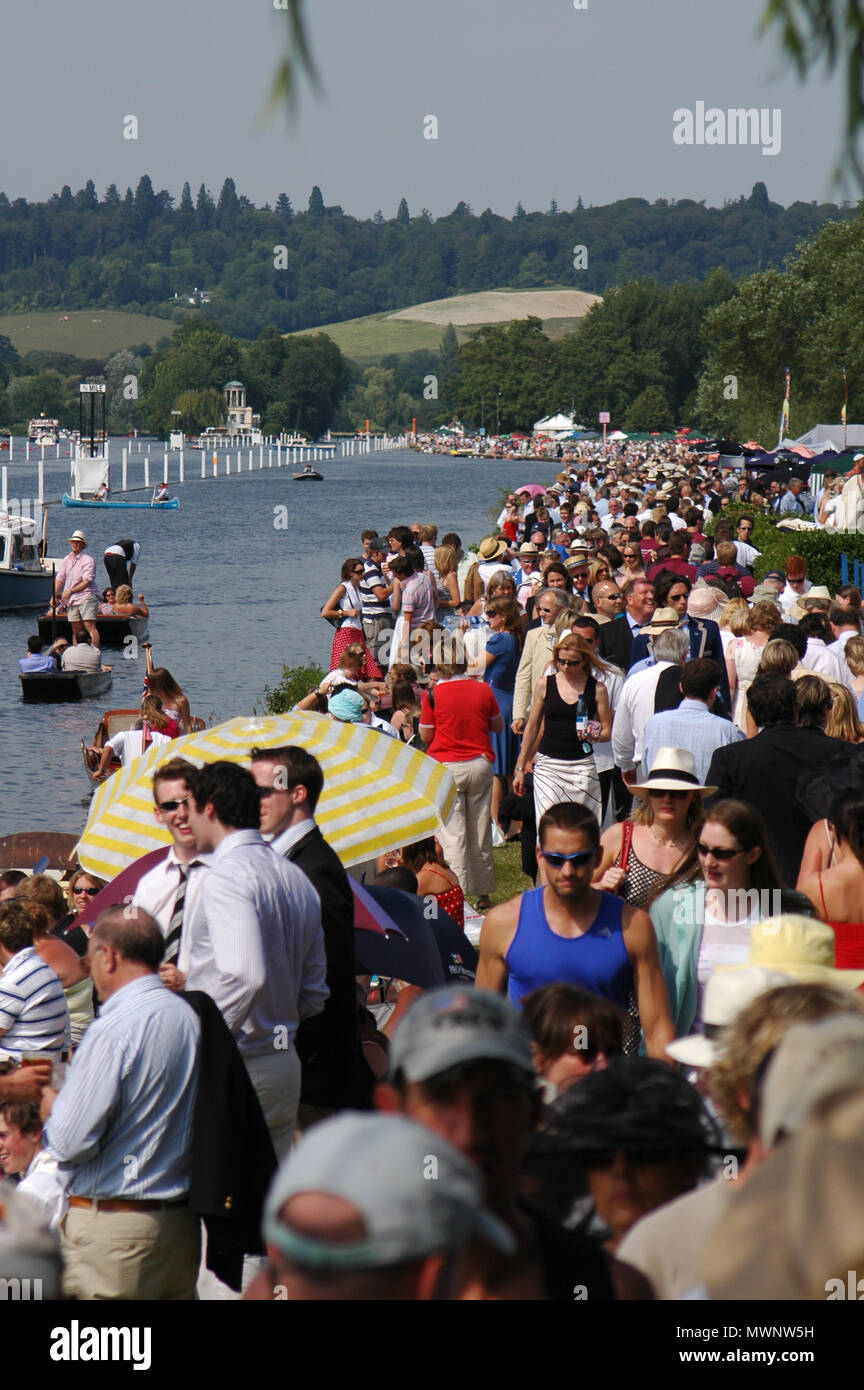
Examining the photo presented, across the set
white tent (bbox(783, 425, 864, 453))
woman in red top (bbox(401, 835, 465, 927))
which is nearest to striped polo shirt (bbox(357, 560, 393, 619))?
woman in red top (bbox(401, 835, 465, 927))

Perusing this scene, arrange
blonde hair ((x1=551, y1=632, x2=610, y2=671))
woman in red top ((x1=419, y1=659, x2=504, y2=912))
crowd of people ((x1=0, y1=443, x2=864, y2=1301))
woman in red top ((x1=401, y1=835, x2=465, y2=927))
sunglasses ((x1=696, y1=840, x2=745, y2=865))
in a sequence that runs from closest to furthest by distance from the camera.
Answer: crowd of people ((x1=0, y1=443, x2=864, y2=1301)), sunglasses ((x1=696, y1=840, x2=745, y2=865)), woman in red top ((x1=401, y1=835, x2=465, y2=927)), blonde hair ((x1=551, y1=632, x2=610, y2=671)), woman in red top ((x1=419, y1=659, x2=504, y2=912))

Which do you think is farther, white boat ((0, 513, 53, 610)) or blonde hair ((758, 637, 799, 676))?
white boat ((0, 513, 53, 610))

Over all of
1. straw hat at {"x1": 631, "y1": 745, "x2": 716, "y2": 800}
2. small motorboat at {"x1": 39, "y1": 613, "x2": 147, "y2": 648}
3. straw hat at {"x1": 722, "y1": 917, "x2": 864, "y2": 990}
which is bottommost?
small motorboat at {"x1": 39, "y1": 613, "x2": 147, "y2": 648}

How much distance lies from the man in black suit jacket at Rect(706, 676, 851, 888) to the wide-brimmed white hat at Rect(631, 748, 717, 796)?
0.75 meters

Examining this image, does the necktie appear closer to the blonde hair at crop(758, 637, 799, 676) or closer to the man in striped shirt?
the man in striped shirt

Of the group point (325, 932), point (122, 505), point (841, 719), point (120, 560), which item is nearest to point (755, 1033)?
point (325, 932)

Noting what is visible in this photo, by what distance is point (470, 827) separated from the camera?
9.82m

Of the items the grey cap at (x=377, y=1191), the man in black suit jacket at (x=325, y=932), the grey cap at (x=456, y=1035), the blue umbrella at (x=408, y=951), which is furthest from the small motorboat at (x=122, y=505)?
the grey cap at (x=377, y=1191)

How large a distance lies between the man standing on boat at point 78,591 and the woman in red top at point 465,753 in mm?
18666

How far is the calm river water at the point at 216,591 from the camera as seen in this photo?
2270 centimetres

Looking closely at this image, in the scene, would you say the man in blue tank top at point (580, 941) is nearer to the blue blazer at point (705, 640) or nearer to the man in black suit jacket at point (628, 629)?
the blue blazer at point (705, 640)

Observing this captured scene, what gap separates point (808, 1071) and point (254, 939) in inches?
105

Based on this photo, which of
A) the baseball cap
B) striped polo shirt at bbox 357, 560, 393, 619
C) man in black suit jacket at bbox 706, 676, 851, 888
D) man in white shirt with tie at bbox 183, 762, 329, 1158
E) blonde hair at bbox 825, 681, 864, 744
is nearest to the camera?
man in white shirt with tie at bbox 183, 762, 329, 1158

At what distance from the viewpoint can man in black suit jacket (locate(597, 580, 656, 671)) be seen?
10484 mm
